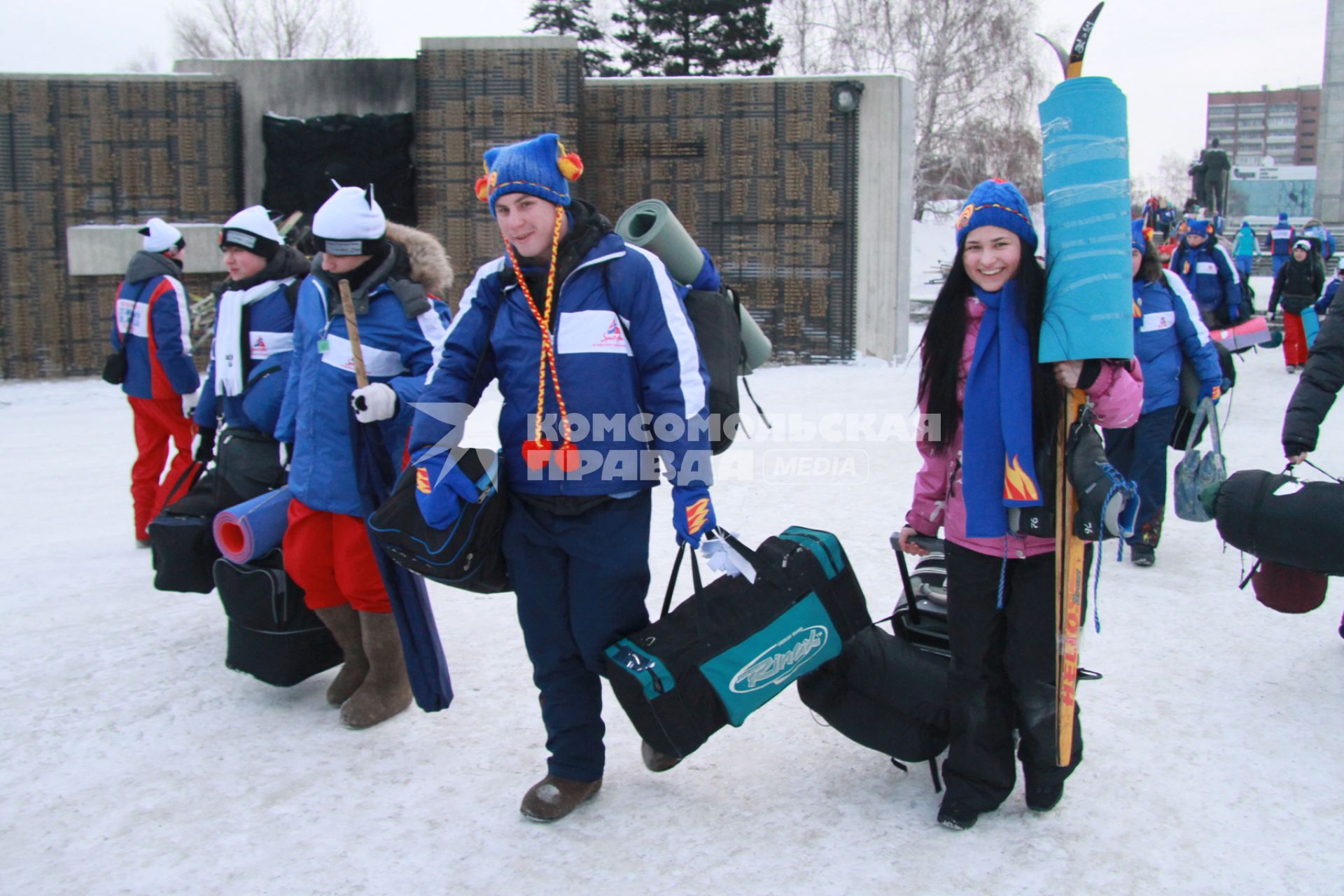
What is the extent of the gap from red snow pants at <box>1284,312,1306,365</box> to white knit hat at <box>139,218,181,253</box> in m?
12.5

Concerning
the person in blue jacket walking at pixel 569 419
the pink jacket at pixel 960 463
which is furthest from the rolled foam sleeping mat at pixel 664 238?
the pink jacket at pixel 960 463

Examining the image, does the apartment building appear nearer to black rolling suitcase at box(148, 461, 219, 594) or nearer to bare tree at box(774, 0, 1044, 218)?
bare tree at box(774, 0, 1044, 218)

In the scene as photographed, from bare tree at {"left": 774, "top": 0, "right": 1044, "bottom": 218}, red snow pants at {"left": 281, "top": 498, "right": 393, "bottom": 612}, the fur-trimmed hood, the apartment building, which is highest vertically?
the apartment building

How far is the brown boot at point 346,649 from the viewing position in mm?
3789

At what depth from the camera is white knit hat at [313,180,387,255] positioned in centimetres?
360

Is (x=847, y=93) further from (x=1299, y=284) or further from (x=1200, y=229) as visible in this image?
(x=1299, y=284)

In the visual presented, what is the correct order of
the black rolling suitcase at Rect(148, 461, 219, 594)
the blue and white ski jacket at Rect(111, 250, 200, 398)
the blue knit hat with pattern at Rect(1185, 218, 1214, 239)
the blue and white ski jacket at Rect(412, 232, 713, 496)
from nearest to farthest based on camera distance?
the blue and white ski jacket at Rect(412, 232, 713, 496) < the black rolling suitcase at Rect(148, 461, 219, 594) < the blue and white ski jacket at Rect(111, 250, 200, 398) < the blue knit hat with pattern at Rect(1185, 218, 1214, 239)

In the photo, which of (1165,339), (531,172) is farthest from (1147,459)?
(531,172)

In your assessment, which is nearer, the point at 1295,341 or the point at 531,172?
the point at 531,172

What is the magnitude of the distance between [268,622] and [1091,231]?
10.0 feet

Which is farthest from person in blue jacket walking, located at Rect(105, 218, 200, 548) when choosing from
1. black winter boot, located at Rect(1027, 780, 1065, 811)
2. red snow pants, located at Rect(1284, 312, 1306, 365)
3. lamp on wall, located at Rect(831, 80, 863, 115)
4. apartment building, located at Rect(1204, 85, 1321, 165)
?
apartment building, located at Rect(1204, 85, 1321, 165)

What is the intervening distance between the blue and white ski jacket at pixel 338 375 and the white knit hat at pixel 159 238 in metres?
2.99

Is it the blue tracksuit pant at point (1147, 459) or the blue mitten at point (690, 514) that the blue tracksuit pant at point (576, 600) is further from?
the blue tracksuit pant at point (1147, 459)

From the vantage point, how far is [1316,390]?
3617 millimetres
